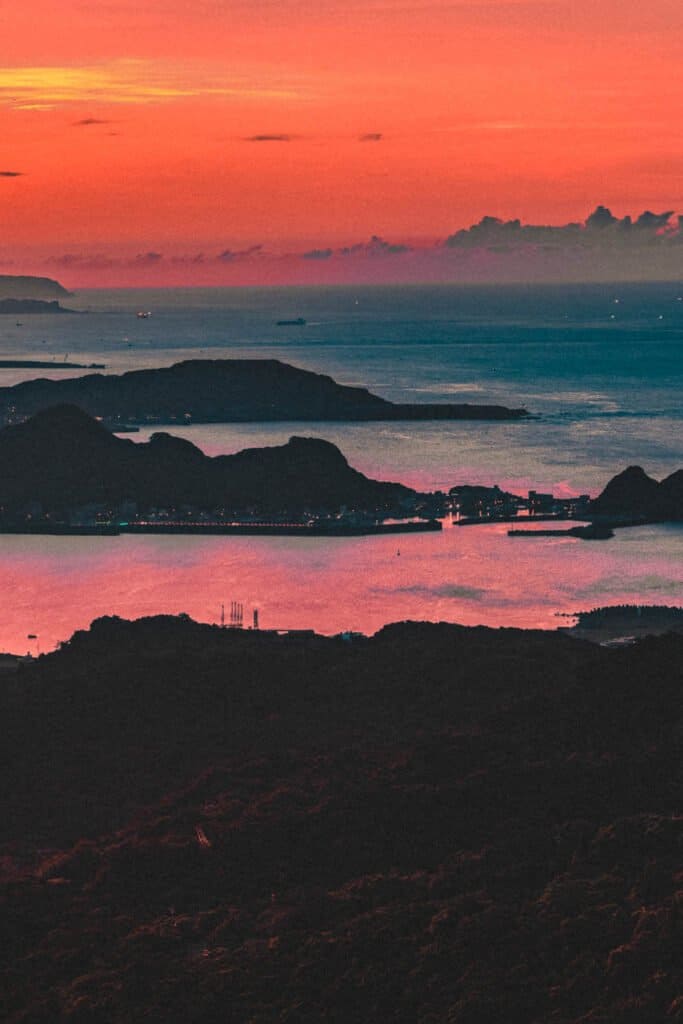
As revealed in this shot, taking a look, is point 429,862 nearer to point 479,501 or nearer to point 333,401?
point 479,501

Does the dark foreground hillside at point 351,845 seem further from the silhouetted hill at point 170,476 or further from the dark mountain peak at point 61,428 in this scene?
the dark mountain peak at point 61,428

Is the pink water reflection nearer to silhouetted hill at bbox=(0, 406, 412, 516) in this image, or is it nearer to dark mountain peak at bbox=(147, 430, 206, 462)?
silhouetted hill at bbox=(0, 406, 412, 516)

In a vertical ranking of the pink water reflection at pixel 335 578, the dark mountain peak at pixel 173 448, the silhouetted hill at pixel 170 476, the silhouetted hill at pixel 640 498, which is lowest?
the pink water reflection at pixel 335 578

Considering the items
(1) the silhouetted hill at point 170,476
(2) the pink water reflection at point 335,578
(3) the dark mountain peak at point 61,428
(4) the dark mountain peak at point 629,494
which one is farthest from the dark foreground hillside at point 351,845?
(3) the dark mountain peak at point 61,428

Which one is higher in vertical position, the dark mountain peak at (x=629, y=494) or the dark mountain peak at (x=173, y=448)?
the dark mountain peak at (x=173, y=448)

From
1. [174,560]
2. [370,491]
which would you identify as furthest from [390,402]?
[174,560]

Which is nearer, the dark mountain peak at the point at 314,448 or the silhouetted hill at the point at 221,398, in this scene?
the dark mountain peak at the point at 314,448
